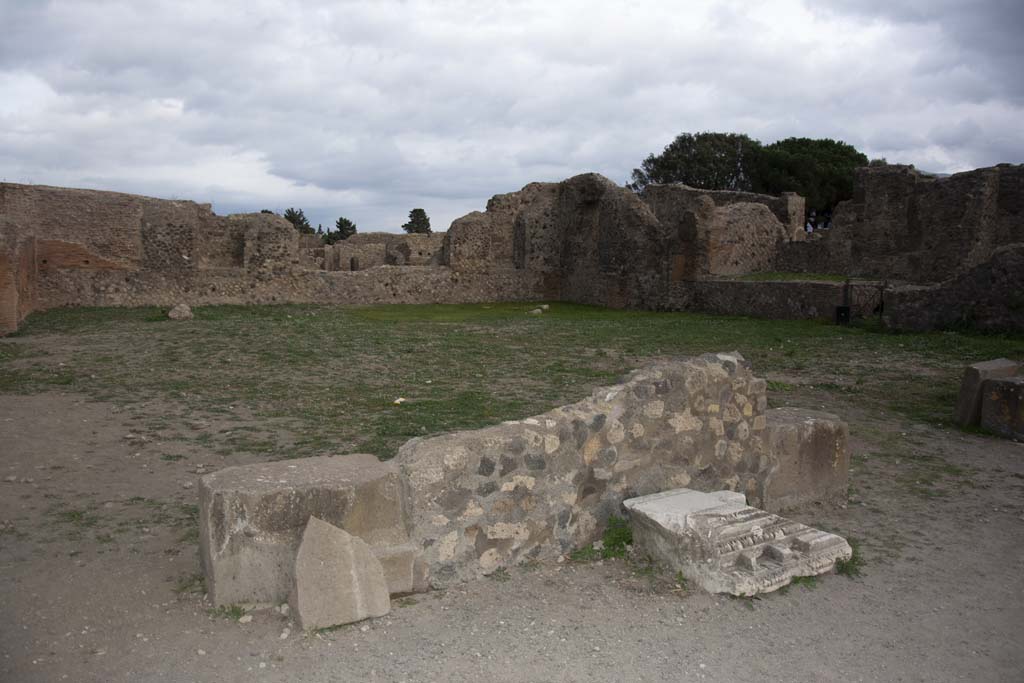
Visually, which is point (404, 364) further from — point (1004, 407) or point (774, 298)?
point (774, 298)

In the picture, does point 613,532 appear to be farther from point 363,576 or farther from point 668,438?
point 363,576

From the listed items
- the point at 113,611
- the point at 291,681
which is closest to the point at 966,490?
the point at 291,681

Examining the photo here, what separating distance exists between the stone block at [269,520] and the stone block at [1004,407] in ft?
19.6

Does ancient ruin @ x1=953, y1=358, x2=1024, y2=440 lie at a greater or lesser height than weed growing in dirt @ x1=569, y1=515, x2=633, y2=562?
greater

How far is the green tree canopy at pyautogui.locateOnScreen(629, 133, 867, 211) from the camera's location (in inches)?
1854

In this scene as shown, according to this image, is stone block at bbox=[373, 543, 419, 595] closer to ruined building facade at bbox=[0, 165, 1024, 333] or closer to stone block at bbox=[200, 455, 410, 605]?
stone block at bbox=[200, 455, 410, 605]

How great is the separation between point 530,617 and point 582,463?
0.99 metres

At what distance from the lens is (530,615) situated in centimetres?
369

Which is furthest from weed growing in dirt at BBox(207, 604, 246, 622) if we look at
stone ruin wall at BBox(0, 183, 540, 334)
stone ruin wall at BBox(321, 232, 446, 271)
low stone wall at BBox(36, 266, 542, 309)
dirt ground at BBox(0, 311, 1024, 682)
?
stone ruin wall at BBox(321, 232, 446, 271)

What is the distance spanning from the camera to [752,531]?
4109 mm

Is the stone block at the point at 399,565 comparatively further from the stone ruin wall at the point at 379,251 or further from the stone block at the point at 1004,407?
the stone ruin wall at the point at 379,251

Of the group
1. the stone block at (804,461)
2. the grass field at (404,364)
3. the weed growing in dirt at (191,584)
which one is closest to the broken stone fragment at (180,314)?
the grass field at (404,364)

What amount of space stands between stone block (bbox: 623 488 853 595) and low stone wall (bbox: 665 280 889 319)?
12.2 meters

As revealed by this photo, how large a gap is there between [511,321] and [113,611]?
46.5 feet
